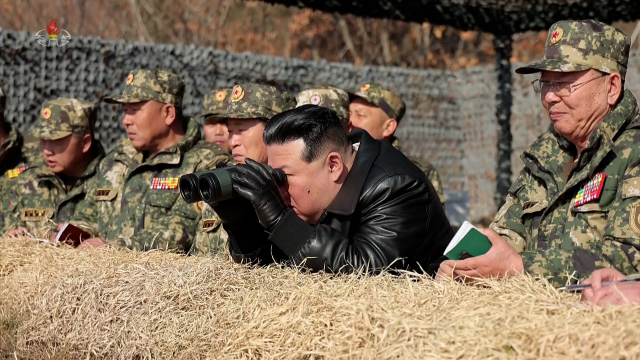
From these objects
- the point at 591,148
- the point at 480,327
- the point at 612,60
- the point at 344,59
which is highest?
the point at 612,60

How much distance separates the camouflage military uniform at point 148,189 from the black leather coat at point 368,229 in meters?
1.31

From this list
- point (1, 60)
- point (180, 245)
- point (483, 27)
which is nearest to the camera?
point (180, 245)

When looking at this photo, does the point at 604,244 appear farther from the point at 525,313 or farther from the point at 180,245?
the point at 180,245

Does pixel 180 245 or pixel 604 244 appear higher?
pixel 604 244

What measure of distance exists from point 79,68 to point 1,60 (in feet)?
2.46

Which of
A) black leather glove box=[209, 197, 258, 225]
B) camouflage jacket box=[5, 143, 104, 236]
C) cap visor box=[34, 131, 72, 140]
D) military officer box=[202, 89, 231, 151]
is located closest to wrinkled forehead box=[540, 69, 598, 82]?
black leather glove box=[209, 197, 258, 225]

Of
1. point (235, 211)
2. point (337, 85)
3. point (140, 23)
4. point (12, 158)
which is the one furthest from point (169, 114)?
point (140, 23)

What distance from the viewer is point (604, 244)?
3299mm

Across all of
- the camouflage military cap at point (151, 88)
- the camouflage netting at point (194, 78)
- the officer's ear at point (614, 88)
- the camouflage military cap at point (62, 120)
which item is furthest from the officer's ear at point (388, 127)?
the camouflage netting at point (194, 78)

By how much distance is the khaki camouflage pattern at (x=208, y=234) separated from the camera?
195 inches

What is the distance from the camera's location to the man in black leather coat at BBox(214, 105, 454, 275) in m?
3.65

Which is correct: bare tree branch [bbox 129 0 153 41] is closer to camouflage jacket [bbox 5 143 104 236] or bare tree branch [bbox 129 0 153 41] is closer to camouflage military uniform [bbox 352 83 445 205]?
camouflage jacket [bbox 5 143 104 236]

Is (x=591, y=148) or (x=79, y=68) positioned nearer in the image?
(x=591, y=148)

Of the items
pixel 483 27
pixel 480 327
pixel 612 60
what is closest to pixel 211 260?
pixel 480 327
